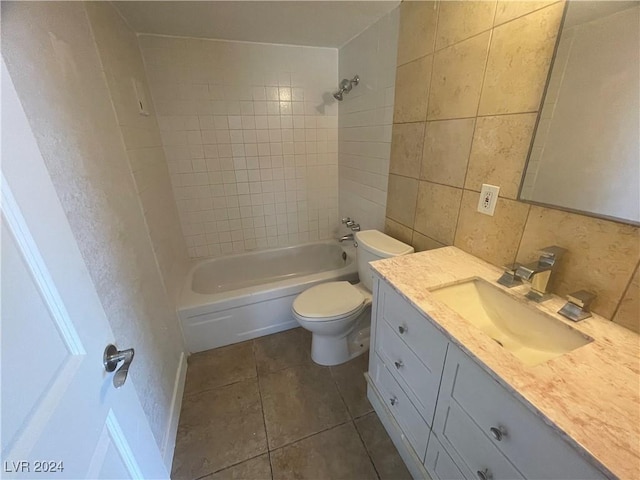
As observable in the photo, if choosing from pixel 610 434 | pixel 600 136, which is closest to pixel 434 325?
pixel 610 434

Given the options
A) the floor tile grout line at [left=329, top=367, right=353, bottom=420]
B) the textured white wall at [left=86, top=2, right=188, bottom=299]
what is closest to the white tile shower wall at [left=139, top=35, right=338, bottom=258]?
the textured white wall at [left=86, top=2, right=188, bottom=299]

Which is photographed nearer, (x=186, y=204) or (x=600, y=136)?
(x=600, y=136)

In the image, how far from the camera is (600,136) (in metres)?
0.77

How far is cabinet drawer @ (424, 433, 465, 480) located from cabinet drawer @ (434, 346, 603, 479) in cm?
11

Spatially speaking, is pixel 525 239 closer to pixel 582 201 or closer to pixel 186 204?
pixel 582 201

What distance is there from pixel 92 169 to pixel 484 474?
1533 mm

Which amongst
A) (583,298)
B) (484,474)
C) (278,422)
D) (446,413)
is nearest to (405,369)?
(446,413)

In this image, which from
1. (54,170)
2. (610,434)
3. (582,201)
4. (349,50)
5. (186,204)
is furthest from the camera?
(186,204)

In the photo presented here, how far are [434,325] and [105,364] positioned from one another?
2.83 feet

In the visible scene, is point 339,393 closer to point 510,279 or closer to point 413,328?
point 413,328

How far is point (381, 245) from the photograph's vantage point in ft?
5.01

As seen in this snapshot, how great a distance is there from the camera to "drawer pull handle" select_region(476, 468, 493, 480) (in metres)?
0.73

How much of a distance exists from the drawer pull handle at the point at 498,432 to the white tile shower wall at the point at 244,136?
7.06ft

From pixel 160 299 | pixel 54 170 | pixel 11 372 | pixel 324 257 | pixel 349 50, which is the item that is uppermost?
pixel 349 50
